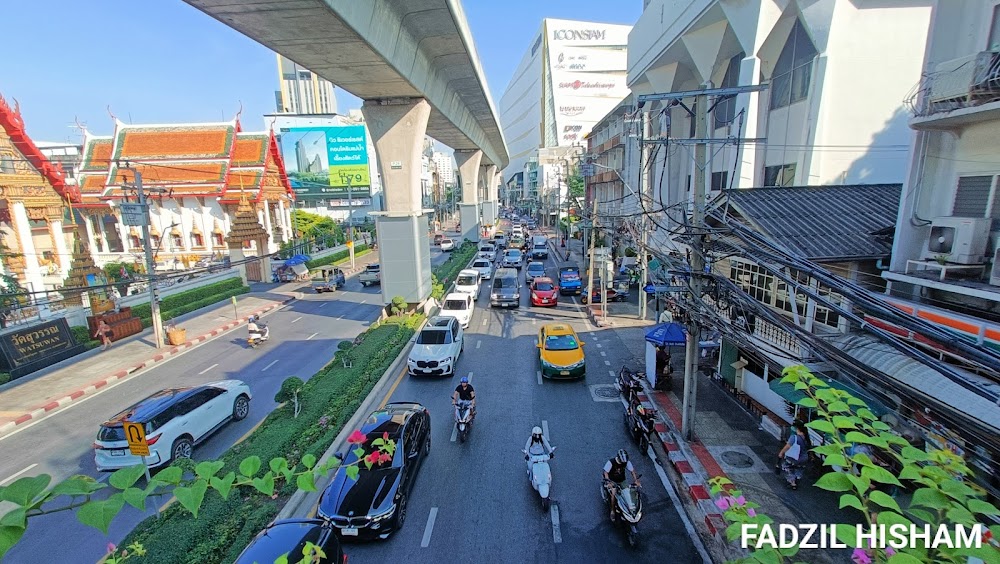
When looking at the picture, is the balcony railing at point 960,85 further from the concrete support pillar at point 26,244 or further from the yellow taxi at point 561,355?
the concrete support pillar at point 26,244

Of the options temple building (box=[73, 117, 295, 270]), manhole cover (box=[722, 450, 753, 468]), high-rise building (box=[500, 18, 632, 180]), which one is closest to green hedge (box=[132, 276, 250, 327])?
temple building (box=[73, 117, 295, 270])

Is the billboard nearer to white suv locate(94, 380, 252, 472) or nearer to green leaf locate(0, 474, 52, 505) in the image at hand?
white suv locate(94, 380, 252, 472)

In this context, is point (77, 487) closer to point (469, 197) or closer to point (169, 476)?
point (169, 476)

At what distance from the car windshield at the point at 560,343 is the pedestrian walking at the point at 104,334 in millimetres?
18280

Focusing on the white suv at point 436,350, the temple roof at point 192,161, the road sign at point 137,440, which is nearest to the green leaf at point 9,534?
the road sign at point 137,440

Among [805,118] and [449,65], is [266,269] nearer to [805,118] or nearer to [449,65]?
[449,65]

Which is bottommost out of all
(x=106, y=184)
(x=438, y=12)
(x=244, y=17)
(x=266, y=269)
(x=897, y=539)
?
(x=266, y=269)

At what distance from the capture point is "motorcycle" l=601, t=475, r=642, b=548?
719 cm

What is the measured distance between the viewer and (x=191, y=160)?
3869 cm

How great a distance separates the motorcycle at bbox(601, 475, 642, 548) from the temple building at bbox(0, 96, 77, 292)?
24.2 meters

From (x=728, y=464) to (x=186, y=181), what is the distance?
44871mm

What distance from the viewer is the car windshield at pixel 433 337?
1477cm

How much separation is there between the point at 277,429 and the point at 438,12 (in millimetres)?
11786

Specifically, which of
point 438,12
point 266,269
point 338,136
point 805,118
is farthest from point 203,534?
point 338,136
